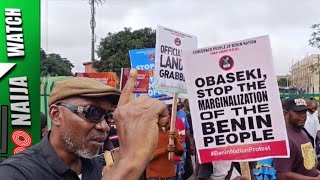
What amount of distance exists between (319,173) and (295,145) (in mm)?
435

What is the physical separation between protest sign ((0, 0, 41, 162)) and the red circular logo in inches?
66.2

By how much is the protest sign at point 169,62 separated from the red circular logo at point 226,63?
5.89 feet

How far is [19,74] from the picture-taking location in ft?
15.7

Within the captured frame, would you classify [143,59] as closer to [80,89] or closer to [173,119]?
[173,119]

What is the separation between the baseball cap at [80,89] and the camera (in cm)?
220

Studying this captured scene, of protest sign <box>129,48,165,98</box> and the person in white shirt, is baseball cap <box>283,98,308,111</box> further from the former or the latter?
protest sign <box>129,48,165,98</box>

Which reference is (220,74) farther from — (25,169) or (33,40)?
(25,169)

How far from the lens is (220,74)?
14.4 ft

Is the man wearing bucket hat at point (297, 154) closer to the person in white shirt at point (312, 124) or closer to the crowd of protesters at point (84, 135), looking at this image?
the crowd of protesters at point (84, 135)

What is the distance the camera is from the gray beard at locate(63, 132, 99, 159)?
216 centimetres

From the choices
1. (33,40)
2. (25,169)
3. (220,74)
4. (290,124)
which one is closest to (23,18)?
(33,40)

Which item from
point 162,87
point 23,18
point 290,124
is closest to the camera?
point 23,18

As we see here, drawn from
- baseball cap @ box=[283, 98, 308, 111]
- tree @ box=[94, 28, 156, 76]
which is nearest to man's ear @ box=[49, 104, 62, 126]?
baseball cap @ box=[283, 98, 308, 111]

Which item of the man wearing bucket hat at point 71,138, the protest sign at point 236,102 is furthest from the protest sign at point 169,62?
the man wearing bucket hat at point 71,138
